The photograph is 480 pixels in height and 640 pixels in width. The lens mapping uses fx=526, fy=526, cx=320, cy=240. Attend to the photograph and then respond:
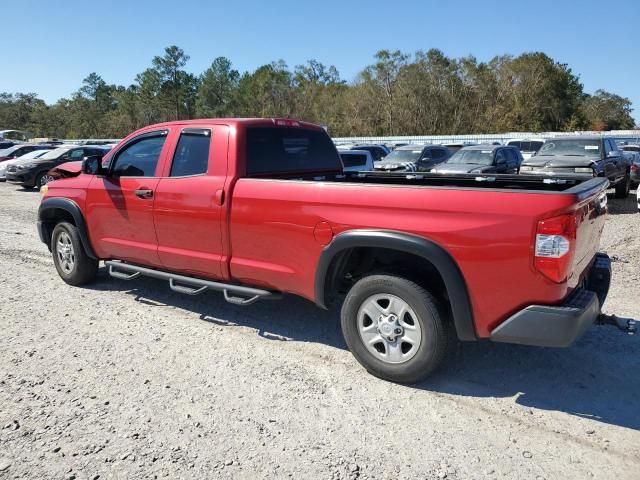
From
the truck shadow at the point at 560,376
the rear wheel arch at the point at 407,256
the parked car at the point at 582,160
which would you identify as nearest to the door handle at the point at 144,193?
the rear wheel arch at the point at 407,256

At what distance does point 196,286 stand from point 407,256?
2108mm

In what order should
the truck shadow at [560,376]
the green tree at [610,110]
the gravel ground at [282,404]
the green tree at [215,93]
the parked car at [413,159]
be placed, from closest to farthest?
the gravel ground at [282,404] → the truck shadow at [560,376] → the parked car at [413,159] → the green tree at [610,110] → the green tree at [215,93]

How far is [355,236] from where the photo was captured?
3.67 m

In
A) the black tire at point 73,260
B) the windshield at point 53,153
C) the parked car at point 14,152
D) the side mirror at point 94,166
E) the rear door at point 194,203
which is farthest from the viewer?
the parked car at point 14,152

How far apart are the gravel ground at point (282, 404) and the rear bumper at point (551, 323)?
1.75ft

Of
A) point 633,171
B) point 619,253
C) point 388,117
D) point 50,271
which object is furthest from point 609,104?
point 50,271

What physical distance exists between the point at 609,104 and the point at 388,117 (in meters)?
28.2

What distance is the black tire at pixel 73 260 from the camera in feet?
19.9

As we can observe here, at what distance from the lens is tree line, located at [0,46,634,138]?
51.9m

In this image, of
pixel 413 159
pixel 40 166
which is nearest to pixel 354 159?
pixel 413 159

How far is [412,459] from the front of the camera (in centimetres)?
291

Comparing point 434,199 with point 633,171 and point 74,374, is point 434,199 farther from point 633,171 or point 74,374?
point 633,171

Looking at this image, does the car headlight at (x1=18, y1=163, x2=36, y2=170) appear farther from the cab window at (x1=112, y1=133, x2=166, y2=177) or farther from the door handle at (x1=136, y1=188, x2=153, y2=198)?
the door handle at (x1=136, y1=188, x2=153, y2=198)

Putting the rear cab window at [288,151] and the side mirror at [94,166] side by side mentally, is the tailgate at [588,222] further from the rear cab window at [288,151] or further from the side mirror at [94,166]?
the side mirror at [94,166]
